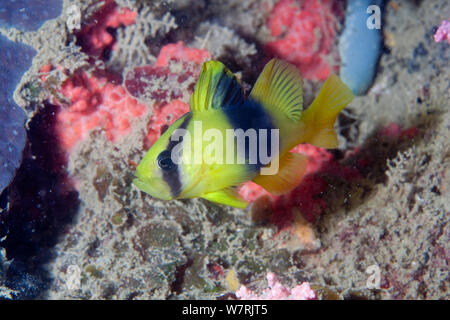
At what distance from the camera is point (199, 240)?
11.3 ft

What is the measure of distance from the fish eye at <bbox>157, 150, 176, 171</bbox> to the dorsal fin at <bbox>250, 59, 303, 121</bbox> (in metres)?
0.77

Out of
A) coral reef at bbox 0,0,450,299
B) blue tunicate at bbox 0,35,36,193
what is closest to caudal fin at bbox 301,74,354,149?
coral reef at bbox 0,0,450,299

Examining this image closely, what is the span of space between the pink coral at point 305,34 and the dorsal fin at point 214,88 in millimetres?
2781

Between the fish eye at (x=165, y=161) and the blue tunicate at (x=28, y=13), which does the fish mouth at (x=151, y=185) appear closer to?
the fish eye at (x=165, y=161)

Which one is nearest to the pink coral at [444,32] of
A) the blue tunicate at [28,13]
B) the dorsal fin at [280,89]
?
the dorsal fin at [280,89]

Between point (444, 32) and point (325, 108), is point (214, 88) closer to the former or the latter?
point (325, 108)

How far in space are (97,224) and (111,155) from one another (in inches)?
30.9

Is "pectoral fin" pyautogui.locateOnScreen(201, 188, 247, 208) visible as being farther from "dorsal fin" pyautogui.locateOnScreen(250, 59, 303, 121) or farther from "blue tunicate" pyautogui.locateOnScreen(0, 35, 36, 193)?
"blue tunicate" pyautogui.locateOnScreen(0, 35, 36, 193)

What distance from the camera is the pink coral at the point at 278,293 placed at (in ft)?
8.69

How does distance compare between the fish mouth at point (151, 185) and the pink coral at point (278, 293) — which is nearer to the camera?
the fish mouth at point (151, 185)

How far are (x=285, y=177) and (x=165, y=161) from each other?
3.41 ft

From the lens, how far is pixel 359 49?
4.78 meters

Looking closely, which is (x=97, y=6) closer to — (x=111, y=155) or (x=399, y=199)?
(x=111, y=155)
